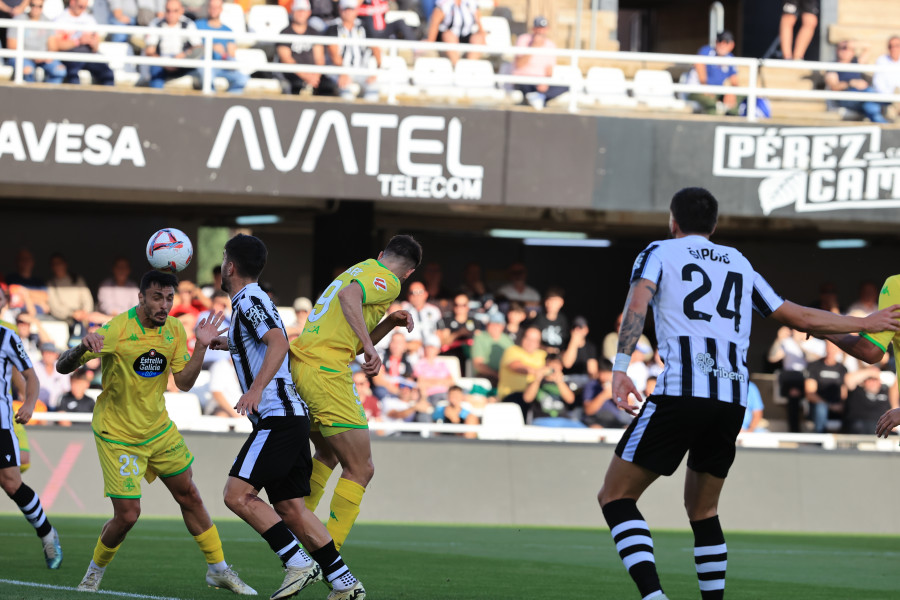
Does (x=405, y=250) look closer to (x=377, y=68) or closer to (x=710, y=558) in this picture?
(x=710, y=558)

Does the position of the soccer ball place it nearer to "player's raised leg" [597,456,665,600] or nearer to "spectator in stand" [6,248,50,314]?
"player's raised leg" [597,456,665,600]

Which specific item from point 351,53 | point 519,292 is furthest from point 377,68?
point 519,292

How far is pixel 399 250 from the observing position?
8383 mm

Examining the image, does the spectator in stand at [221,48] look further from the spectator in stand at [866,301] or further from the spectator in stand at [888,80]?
the spectator in stand at [866,301]

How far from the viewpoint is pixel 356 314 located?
803 cm

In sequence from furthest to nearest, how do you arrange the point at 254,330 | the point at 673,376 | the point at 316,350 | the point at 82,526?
1. the point at 82,526
2. the point at 316,350
3. the point at 254,330
4. the point at 673,376

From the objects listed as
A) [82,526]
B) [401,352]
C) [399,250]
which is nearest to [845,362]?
[401,352]

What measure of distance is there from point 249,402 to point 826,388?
41.9ft

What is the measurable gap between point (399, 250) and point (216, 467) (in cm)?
796

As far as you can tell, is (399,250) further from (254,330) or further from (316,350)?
(254,330)

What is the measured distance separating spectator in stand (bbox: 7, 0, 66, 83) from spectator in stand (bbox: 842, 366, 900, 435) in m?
11.0

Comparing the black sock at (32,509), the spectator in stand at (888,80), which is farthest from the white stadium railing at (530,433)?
the black sock at (32,509)

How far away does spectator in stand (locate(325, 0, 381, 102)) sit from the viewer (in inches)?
690

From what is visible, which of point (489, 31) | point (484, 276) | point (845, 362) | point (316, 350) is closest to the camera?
point (316, 350)
